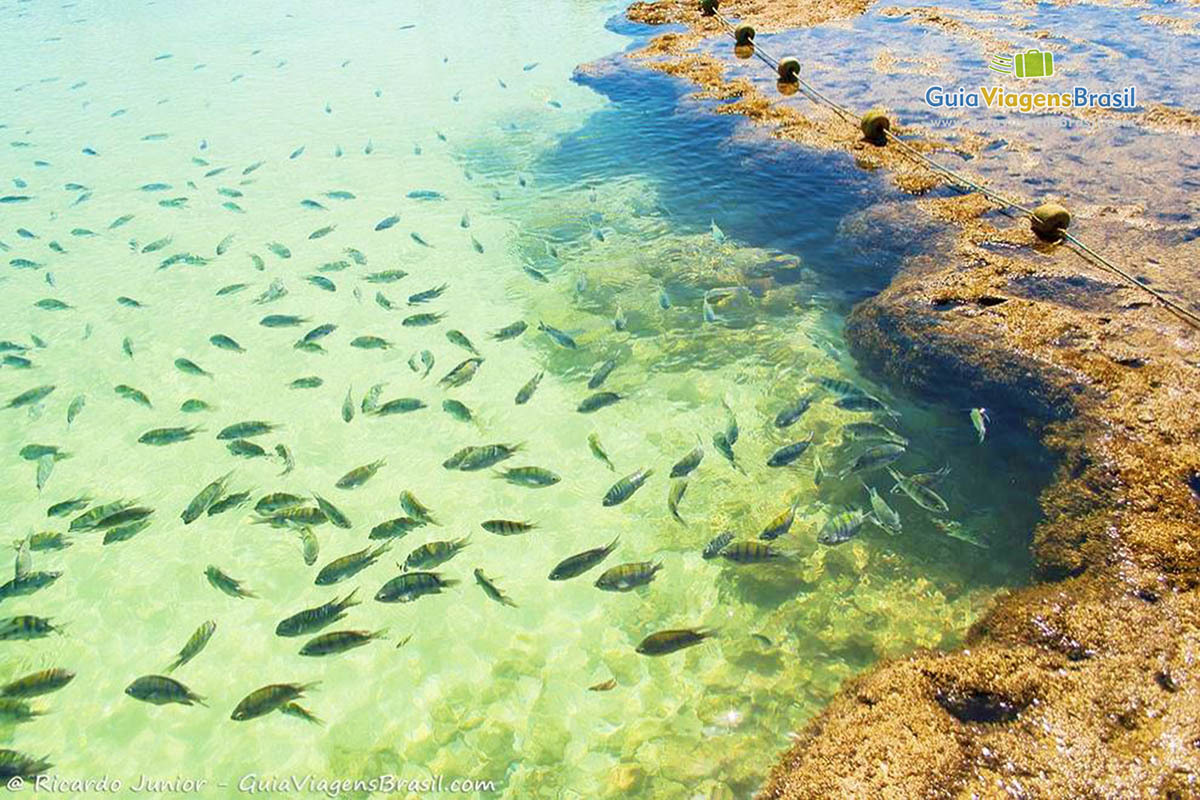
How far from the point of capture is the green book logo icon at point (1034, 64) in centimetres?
1372

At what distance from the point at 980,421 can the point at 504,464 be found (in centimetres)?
504

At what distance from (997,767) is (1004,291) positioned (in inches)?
235

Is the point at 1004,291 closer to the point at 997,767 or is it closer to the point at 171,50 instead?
the point at 997,767

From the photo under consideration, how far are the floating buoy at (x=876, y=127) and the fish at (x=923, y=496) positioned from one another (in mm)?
8771

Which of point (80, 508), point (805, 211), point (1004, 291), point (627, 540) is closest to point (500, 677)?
point (627, 540)

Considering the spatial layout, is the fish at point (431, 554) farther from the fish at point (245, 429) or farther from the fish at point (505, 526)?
the fish at point (245, 429)

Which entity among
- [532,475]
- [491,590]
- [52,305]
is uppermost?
[52,305]

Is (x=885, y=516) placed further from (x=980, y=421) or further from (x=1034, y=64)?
(x=1034, y=64)

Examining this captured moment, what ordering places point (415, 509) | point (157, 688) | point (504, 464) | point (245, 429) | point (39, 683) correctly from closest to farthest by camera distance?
point (157, 688), point (39, 683), point (415, 509), point (245, 429), point (504, 464)

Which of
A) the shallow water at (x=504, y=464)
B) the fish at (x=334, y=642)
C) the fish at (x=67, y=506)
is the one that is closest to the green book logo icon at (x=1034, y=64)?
the shallow water at (x=504, y=464)

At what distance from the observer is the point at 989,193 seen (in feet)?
28.0

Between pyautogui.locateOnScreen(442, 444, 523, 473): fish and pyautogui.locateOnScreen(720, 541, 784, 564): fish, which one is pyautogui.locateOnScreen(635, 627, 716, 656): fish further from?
pyautogui.locateOnScreen(442, 444, 523, 473): fish

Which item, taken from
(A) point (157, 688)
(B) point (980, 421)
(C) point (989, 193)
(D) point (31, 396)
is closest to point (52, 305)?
(D) point (31, 396)

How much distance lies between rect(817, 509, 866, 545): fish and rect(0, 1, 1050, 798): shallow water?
37cm
